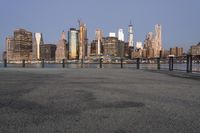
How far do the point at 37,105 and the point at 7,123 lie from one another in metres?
1.32

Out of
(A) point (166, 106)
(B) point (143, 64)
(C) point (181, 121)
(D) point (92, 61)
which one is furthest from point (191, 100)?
(D) point (92, 61)

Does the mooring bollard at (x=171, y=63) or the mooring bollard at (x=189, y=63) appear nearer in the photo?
the mooring bollard at (x=189, y=63)

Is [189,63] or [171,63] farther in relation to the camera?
[171,63]

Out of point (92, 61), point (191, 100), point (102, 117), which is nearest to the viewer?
point (102, 117)

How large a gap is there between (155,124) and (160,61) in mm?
19212

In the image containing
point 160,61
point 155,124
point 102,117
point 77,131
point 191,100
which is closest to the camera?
point 77,131

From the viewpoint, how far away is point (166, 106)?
4.74m

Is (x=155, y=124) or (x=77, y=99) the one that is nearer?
(x=155, y=124)

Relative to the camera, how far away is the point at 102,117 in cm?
384

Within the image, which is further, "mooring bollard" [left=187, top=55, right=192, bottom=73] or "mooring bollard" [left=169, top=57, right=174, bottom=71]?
"mooring bollard" [left=169, top=57, right=174, bottom=71]

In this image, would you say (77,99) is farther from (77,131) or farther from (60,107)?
(77,131)

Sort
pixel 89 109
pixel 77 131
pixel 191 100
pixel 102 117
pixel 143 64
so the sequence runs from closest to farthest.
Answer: pixel 77 131 → pixel 102 117 → pixel 89 109 → pixel 191 100 → pixel 143 64

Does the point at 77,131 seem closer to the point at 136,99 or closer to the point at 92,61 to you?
the point at 136,99

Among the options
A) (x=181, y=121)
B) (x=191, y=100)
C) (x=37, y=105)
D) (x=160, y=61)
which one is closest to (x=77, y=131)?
(x=181, y=121)
